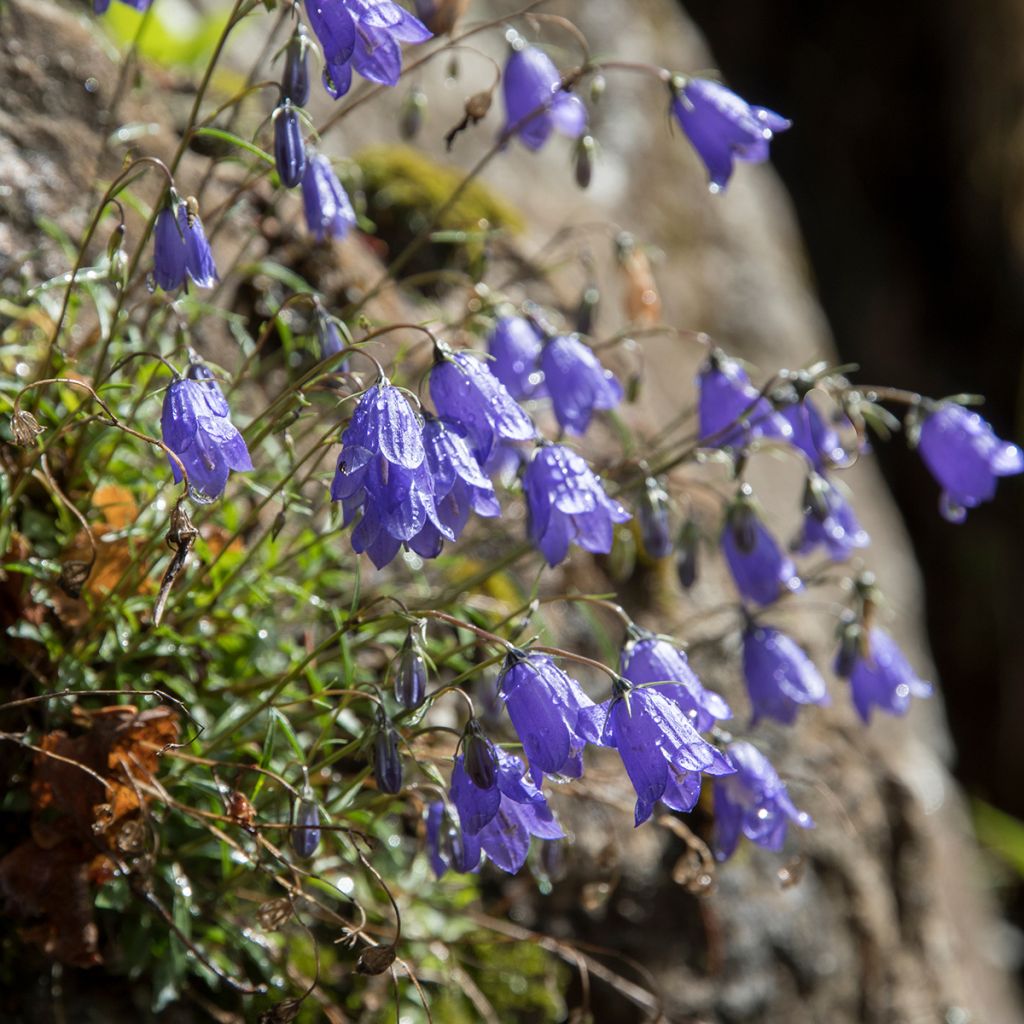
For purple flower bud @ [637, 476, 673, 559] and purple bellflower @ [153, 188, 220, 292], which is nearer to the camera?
purple bellflower @ [153, 188, 220, 292]

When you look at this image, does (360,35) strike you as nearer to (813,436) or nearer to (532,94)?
(532,94)

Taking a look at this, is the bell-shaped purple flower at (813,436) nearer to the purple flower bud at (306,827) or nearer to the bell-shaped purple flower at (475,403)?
the bell-shaped purple flower at (475,403)

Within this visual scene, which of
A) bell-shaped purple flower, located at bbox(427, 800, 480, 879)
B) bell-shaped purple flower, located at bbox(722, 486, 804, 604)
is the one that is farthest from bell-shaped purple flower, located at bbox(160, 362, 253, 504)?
bell-shaped purple flower, located at bbox(722, 486, 804, 604)

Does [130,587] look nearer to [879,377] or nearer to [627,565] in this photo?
[627,565]

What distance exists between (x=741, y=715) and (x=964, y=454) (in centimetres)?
159

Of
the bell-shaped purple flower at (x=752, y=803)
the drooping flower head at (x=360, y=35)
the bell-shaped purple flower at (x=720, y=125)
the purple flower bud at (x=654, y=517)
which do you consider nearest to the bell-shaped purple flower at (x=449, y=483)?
the purple flower bud at (x=654, y=517)

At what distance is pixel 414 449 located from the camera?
210cm

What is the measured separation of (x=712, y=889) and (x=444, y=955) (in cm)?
84

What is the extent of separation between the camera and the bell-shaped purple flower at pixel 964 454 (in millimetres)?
2975

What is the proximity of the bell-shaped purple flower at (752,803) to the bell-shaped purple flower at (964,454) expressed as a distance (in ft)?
2.61

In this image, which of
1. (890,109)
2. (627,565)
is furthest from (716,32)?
(627,565)

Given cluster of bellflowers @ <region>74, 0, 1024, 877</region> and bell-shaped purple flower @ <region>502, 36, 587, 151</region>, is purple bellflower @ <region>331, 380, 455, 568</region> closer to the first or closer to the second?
cluster of bellflowers @ <region>74, 0, 1024, 877</region>

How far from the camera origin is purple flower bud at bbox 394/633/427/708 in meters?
2.24

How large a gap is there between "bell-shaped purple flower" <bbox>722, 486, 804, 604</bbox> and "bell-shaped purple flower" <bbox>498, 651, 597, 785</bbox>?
0.81 m
